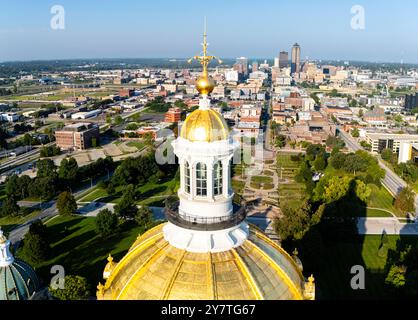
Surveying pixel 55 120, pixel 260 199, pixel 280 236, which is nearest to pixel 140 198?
pixel 260 199

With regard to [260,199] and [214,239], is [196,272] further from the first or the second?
[260,199]

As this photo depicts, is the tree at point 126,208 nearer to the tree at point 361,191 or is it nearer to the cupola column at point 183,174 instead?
the tree at point 361,191

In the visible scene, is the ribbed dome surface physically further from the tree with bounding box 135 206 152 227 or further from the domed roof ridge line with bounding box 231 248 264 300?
the tree with bounding box 135 206 152 227

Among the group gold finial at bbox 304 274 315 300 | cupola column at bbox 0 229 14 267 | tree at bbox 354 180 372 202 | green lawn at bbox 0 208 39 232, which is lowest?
green lawn at bbox 0 208 39 232

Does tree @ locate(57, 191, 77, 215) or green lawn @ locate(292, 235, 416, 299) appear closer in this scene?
green lawn @ locate(292, 235, 416, 299)

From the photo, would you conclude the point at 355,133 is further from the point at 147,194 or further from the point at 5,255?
the point at 5,255

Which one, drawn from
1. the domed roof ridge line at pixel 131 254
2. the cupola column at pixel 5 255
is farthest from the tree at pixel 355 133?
the domed roof ridge line at pixel 131 254

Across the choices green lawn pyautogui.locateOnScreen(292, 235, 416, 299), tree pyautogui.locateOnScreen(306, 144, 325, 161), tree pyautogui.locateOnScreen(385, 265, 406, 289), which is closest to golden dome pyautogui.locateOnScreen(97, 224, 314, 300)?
green lawn pyautogui.locateOnScreen(292, 235, 416, 299)
